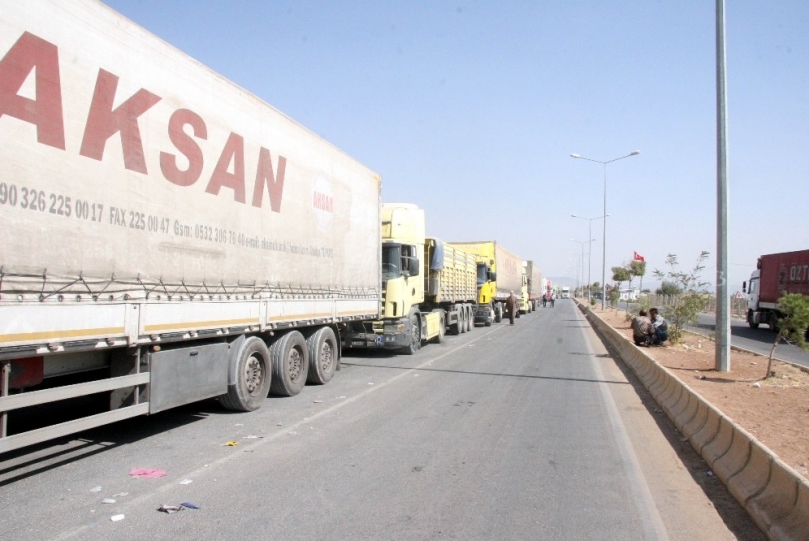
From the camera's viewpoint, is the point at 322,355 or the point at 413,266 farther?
the point at 413,266

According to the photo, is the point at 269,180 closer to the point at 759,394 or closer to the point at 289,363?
the point at 289,363

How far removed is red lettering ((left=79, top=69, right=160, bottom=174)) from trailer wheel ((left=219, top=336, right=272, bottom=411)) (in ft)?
9.67

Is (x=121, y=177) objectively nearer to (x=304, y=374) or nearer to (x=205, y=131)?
(x=205, y=131)

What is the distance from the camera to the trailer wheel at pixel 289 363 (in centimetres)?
973

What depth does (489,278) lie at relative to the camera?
31.4 m

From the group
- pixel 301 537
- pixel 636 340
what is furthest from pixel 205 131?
pixel 636 340

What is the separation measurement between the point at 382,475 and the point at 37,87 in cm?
458

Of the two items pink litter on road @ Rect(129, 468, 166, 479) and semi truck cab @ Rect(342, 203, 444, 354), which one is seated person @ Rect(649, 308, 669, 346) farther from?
pink litter on road @ Rect(129, 468, 166, 479)

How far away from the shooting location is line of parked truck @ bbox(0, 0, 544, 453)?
5.27m

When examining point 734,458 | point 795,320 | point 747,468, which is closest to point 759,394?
point 795,320

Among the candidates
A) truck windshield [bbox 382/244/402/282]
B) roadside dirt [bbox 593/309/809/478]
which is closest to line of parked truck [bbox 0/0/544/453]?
truck windshield [bbox 382/244/402/282]

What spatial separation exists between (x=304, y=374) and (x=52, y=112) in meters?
6.15

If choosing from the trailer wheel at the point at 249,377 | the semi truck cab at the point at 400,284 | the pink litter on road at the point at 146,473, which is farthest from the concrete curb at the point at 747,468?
the semi truck cab at the point at 400,284

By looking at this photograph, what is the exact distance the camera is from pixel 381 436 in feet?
24.6
